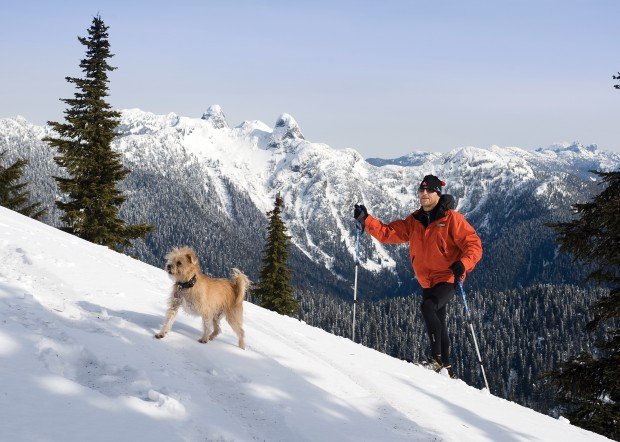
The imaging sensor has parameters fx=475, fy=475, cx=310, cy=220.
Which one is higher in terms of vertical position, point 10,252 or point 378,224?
point 378,224

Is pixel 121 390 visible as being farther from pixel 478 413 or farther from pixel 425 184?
pixel 425 184

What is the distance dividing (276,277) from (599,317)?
27.9m

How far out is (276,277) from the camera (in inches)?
1427

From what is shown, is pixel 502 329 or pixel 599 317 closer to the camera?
pixel 599 317

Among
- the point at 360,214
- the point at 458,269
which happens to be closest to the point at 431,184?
the point at 458,269

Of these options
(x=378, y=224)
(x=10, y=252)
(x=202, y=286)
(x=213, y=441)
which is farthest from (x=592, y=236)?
(x=10, y=252)

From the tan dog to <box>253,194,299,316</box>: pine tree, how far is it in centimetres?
2824

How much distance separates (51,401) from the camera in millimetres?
4059

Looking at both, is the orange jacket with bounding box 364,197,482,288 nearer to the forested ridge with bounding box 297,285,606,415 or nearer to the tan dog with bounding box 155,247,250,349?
the tan dog with bounding box 155,247,250,349

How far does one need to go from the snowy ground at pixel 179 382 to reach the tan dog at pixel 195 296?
0.27 metres

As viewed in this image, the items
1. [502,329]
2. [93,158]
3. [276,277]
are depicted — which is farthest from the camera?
[502,329]

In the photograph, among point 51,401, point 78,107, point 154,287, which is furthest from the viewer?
point 78,107

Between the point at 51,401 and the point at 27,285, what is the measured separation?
4036 millimetres

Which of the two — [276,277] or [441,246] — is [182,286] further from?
[276,277]
